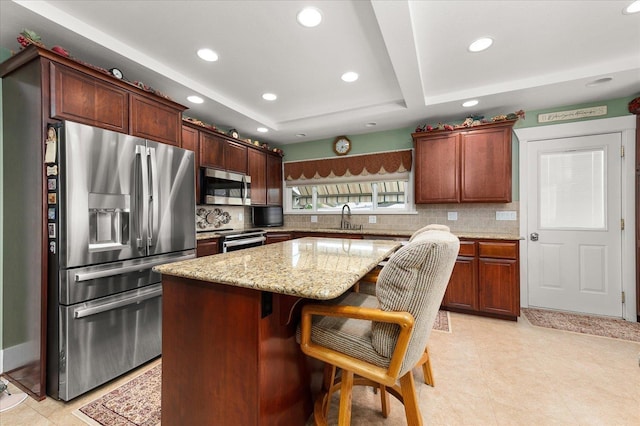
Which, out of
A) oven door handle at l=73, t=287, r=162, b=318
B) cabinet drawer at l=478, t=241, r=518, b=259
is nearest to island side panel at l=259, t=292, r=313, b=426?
oven door handle at l=73, t=287, r=162, b=318

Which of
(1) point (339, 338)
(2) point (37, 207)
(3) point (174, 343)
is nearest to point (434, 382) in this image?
(1) point (339, 338)

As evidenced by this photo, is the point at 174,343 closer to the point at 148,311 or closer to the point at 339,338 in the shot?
the point at 339,338

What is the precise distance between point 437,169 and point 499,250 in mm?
1216

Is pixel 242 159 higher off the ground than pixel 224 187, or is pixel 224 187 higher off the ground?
pixel 242 159

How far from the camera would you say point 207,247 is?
2982mm

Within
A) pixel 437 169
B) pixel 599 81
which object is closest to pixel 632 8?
pixel 599 81

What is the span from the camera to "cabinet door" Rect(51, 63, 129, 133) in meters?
1.71

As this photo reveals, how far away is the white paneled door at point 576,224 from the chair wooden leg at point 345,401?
3.32 metres

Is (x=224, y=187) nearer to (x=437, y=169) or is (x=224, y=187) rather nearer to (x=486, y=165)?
(x=437, y=169)

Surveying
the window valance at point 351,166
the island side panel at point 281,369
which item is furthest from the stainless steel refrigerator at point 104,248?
the window valance at point 351,166

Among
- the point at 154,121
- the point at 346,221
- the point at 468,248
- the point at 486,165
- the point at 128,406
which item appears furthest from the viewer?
the point at 346,221

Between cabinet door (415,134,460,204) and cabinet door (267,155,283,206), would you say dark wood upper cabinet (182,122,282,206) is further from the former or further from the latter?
cabinet door (415,134,460,204)

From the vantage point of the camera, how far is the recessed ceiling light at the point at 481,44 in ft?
6.91

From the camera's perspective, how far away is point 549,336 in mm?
2551
